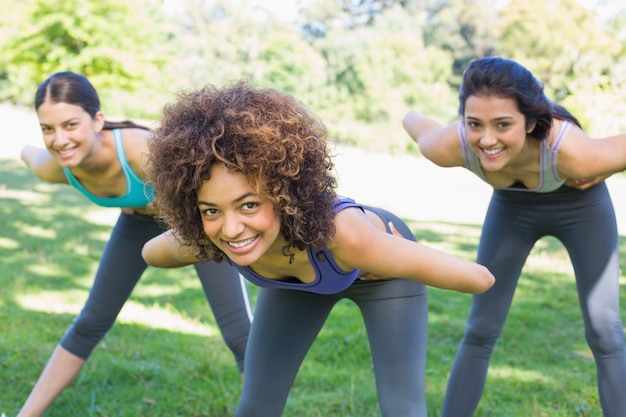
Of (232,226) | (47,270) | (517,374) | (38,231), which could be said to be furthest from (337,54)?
(232,226)

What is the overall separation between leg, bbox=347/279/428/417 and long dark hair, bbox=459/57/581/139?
1.01m

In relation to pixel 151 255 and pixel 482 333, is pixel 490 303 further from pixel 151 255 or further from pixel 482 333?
pixel 151 255

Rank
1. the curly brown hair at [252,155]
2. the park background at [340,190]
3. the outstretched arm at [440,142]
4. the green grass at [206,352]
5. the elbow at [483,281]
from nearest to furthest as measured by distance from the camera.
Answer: the curly brown hair at [252,155], the elbow at [483,281], the outstretched arm at [440,142], the green grass at [206,352], the park background at [340,190]

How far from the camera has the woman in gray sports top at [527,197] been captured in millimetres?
3375

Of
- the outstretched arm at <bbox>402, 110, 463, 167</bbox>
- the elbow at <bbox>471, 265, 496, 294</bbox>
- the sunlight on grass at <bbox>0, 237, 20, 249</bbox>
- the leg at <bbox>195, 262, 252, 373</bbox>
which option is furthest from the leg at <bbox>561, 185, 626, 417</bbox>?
the sunlight on grass at <bbox>0, 237, 20, 249</bbox>

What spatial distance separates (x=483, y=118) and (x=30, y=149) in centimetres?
270

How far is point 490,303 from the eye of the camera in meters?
3.71

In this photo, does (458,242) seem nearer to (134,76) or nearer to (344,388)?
(344,388)

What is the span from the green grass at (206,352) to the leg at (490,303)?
0.60 metres

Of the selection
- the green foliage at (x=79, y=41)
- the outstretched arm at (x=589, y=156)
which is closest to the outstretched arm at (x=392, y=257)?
the outstretched arm at (x=589, y=156)

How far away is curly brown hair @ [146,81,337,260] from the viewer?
236 cm

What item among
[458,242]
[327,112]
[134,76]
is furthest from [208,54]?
[458,242]

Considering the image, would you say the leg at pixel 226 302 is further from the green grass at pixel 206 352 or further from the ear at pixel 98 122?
the ear at pixel 98 122

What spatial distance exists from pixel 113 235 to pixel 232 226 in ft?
6.15
